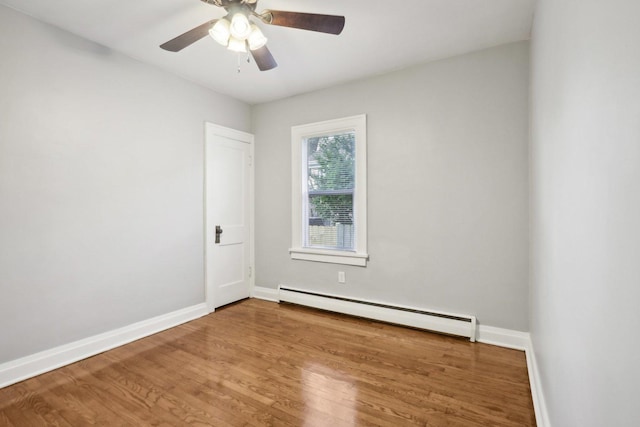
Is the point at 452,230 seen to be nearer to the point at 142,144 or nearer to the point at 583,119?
the point at 583,119

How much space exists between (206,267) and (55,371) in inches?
62.2

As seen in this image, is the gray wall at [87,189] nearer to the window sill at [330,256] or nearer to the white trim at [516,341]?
the window sill at [330,256]

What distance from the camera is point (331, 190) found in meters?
3.76

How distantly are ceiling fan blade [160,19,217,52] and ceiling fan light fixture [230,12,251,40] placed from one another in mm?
153

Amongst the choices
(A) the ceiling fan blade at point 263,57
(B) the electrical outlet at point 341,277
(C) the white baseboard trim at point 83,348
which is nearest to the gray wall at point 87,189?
(C) the white baseboard trim at point 83,348

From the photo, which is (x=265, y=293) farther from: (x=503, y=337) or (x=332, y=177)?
(x=503, y=337)

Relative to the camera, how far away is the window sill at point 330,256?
3471mm

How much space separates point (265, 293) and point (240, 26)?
3.23 meters

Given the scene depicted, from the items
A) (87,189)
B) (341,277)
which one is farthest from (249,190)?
(87,189)

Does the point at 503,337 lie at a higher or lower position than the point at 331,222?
lower

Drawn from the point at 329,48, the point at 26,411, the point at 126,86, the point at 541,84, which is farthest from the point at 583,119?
the point at 126,86

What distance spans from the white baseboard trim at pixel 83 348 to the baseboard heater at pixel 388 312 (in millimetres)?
1287

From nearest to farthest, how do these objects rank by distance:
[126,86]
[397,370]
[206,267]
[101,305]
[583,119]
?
[583,119], [397,370], [101,305], [126,86], [206,267]

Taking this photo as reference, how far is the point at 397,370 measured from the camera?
7.63ft
